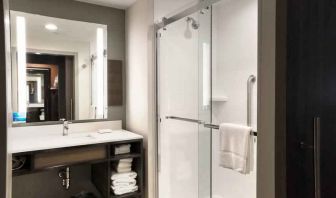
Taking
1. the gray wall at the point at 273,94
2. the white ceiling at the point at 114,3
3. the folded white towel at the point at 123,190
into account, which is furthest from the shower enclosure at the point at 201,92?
the gray wall at the point at 273,94

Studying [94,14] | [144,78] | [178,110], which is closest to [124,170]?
[178,110]

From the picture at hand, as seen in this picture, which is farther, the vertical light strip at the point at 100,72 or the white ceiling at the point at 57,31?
the vertical light strip at the point at 100,72

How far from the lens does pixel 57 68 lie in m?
2.47

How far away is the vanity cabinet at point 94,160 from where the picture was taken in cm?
185

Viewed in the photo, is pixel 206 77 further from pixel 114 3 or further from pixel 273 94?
pixel 114 3

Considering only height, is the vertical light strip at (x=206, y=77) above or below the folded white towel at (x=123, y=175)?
above

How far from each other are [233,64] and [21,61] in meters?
2.10

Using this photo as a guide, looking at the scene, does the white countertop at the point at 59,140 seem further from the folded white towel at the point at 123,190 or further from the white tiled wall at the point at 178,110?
the folded white towel at the point at 123,190

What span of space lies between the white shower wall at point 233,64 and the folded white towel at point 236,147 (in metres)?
0.20

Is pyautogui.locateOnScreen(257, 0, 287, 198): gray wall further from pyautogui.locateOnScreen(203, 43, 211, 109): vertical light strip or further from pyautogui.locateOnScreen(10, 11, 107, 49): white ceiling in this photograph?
pyautogui.locateOnScreen(10, 11, 107, 49): white ceiling

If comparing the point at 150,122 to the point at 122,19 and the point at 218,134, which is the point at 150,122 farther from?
the point at 122,19

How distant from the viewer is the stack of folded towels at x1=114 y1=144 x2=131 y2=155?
2255 millimetres

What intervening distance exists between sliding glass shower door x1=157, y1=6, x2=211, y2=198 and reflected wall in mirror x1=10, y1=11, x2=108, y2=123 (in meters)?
0.78

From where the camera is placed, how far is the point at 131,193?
7.63 ft
